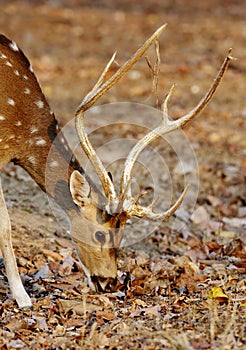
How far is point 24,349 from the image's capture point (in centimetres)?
455

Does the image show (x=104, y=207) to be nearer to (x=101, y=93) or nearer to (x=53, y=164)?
(x=53, y=164)

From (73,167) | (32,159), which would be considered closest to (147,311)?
(73,167)

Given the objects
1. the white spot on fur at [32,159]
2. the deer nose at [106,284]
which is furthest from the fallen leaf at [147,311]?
the white spot on fur at [32,159]

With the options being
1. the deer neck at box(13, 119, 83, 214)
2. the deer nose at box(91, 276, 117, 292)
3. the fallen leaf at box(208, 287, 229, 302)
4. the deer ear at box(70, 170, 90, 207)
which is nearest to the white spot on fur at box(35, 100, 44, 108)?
the deer neck at box(13, 119, 83, 214)

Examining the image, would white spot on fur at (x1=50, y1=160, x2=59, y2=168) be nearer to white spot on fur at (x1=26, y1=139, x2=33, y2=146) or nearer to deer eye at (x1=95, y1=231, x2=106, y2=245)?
white spot on fur at (x1=26, y1=139, x2=33, y2=146)

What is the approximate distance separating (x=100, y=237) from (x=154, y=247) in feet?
4.85

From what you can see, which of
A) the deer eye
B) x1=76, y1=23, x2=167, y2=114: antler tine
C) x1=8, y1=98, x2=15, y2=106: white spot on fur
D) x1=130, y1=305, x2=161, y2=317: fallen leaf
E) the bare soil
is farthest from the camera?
x1=8, y1=98, x2=15, y2=106: white spot on fur

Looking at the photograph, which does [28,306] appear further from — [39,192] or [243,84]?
[243,84]

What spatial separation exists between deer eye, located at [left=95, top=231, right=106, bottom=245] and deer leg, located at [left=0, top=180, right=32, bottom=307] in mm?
648

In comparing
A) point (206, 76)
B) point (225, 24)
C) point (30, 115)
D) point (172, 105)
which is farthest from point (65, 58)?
point (30, 115)

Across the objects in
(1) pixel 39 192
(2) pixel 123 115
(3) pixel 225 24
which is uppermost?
(3) pixel 225 24

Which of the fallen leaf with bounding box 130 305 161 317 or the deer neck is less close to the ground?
the deer neck

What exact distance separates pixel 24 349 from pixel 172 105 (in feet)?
24.5

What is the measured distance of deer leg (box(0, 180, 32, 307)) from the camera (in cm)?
535
